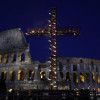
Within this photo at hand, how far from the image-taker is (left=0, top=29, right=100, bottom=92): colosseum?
3509cm

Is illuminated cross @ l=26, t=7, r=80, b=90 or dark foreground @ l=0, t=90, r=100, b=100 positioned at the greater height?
illuminated cross @ l=26, t=7, r=80, b=90

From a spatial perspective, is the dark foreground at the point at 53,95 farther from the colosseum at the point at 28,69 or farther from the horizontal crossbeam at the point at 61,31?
the colosseum at the point at 28,69

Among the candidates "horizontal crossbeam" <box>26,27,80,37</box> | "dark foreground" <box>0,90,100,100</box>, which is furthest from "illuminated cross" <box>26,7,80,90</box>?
"dark foreground" <box>0,90,100,100</box>

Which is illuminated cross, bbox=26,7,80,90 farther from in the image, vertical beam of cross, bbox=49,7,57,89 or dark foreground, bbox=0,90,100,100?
dark foreground, bbox=0,90,100,100

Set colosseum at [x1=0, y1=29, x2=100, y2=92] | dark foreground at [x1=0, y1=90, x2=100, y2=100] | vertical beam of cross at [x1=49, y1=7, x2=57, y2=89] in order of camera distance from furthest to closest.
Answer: colosseum at [x1=0, y1=29, x2=100, y2=92] < vertical beam of cross at [x1=49, y1=7, x2=57, y2=89] < dark foreground at [x1=0, y1=90, x2=100, y2=100]

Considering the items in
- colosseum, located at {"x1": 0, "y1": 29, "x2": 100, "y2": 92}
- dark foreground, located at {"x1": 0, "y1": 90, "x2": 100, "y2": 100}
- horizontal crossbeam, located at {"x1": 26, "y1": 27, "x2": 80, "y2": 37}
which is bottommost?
dark foreground, located at {"x1": 0, "y1": 90, "x2": 100, "y2": 100}

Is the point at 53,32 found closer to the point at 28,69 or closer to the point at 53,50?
the point at 53,50

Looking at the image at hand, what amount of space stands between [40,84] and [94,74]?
470 inches

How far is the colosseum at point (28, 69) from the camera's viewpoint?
115 feet

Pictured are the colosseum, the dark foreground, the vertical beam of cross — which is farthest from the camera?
the colosseum

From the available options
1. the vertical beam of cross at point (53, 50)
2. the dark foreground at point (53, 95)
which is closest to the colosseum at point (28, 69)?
the vertical beam of cross at point (53, 50)

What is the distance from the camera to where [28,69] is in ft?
120

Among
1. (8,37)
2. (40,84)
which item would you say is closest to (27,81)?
(40,84)

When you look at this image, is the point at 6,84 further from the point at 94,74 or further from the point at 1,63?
the point at 94,74
